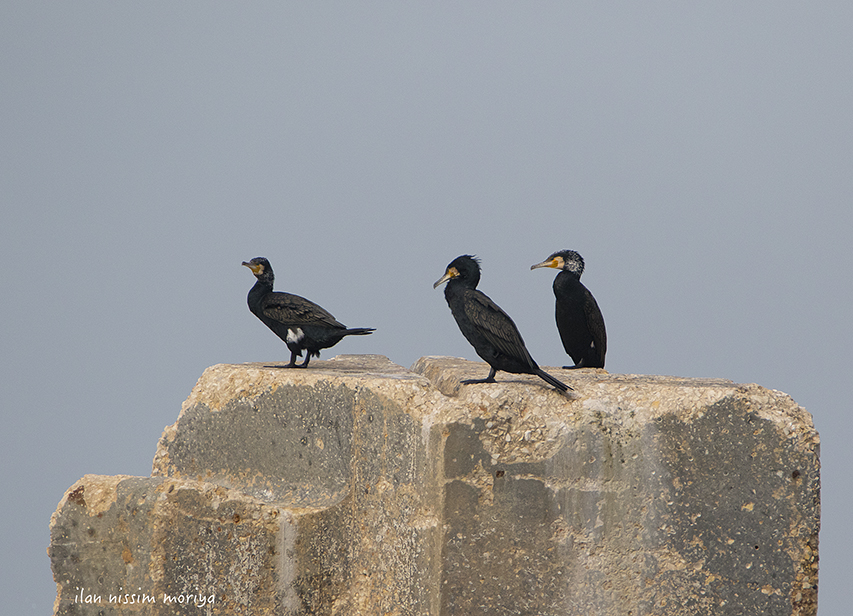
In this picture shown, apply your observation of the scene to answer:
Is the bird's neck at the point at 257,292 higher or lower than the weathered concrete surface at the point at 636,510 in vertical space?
higher

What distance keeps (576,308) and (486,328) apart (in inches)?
66.4

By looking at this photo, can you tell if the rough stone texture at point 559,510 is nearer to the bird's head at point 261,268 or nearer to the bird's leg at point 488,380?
the bird's leg at point 488,380

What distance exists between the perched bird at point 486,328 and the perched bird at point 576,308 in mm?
1359

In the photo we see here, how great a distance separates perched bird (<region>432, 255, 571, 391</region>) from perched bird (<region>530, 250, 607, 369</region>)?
1359 millimetres

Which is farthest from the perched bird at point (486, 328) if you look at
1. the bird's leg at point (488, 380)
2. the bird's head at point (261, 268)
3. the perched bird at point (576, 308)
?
the bird's head at point (261, 268)

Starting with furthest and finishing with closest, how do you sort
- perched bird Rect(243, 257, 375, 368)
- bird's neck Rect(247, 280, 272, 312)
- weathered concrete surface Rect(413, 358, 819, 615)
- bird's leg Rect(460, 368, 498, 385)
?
bird's neck Rect(247, 280, 272, 312), perched bird Rect(243, 257, 375, 368), bird's leg Rect(460, 368, 498, 385), weathered concrete surface Rect(413, 358, 819, 615)

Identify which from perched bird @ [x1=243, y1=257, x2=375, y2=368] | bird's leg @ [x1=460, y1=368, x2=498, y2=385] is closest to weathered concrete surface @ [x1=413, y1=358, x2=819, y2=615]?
bird's leg @ [x1=460, y1=368, x2=498, y2=385]

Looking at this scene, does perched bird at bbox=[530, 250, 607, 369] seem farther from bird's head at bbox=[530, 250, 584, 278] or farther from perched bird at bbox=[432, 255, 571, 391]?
perched bird at bbox=[432, 255, 571, 391]

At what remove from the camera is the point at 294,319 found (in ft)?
20.8

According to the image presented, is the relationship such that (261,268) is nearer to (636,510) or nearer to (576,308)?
(576,308)

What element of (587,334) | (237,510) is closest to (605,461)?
(587,334)

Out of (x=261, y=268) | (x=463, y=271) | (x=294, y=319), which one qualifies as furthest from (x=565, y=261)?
(x=261, y=268)

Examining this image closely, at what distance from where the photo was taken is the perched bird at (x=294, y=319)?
20.6 ft

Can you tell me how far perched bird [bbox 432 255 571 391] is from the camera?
16.7 ft
